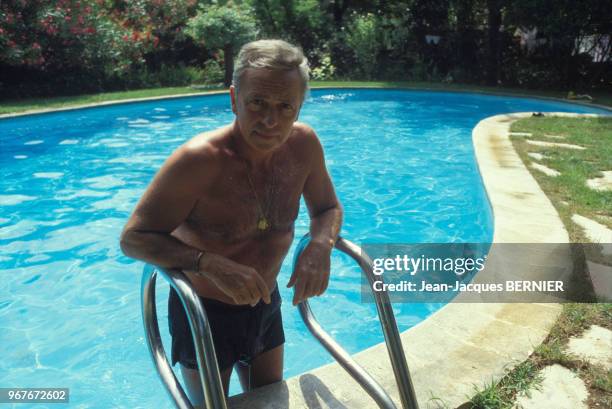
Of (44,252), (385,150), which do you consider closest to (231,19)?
(385,150)

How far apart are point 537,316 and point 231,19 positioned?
15.1 m

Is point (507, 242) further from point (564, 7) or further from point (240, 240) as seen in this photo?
point (564, 7)

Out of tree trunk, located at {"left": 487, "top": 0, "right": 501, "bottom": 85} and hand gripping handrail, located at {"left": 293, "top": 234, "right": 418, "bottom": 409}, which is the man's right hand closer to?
hand gripping handrail, located at {"left": 293, "top": 234, "right": 418, "bottom": 409}

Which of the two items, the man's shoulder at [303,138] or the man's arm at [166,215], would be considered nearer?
the man's arm at [166,215]

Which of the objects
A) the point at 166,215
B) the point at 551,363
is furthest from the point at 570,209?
the point at 166,215

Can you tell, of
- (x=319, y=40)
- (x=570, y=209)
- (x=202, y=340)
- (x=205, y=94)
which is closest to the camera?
(x=202, y=340)

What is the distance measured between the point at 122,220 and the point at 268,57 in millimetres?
5416

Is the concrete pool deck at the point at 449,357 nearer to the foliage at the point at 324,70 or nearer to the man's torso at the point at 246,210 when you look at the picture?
the man's torso at the point at 246,210

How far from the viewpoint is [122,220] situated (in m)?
6.51

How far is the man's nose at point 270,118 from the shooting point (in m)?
1.69

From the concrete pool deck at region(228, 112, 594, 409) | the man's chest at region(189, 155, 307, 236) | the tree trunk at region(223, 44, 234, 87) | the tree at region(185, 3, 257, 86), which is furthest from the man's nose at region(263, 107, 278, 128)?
the tree trunk at region(223, 44, 234, 87)

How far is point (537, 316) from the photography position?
279 cm

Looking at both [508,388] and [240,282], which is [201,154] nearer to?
[240,282]

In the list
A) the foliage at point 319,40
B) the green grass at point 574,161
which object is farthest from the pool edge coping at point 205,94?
the green grass at point 574,161
